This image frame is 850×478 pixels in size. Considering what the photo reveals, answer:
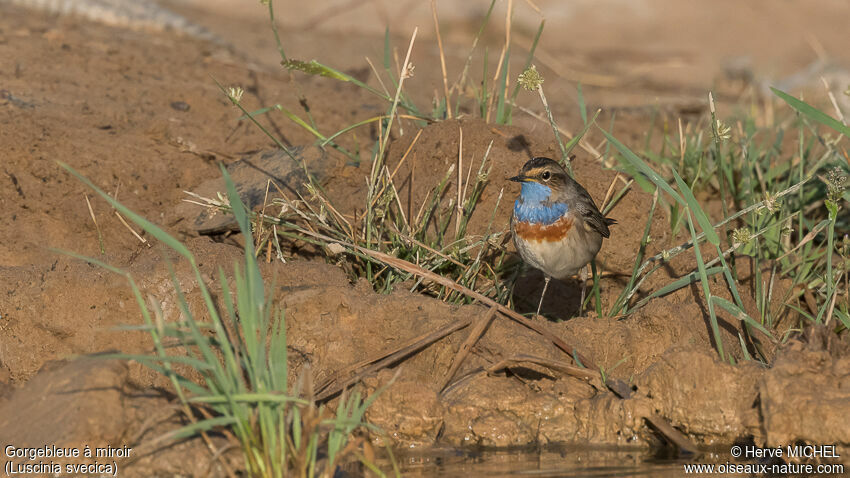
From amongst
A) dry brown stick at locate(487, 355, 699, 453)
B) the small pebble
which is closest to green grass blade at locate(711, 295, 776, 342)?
dry brown stick at locate(487, 355, 699, 453)

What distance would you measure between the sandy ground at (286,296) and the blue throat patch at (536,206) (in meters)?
0.48

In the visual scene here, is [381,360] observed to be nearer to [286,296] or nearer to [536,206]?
[286,296]

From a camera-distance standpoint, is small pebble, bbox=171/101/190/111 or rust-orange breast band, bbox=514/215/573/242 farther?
small pebble, bbox=171/101/190/111

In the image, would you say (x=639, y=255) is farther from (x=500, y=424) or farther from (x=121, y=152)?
(x=121, y=152)

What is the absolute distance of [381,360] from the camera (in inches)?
163

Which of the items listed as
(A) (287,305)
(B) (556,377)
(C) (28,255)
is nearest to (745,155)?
(B) (556,377)

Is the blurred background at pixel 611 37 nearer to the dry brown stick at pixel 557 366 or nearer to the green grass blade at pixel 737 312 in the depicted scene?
the green grass blade at pixel 737 312

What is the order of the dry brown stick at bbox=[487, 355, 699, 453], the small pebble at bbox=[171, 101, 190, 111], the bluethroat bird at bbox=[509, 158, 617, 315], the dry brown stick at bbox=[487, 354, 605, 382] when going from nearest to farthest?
the dry brown stick at bbox=[487, 355, 699, 453]
the dry brown stick at bbox=[487, 354, 605, 382]
the bluethroat bird at bbox=[509, 158, 617, 315]
the small pebble at bbox=[171, 101, 190, 111]

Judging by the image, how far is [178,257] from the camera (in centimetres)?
438

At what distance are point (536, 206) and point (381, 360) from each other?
122 cm

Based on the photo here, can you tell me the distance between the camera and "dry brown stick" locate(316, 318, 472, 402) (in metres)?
3.99

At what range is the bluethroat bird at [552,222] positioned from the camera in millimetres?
4820

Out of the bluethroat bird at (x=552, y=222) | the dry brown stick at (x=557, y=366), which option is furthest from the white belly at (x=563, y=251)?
the dry brown stick at (x=557, y=366)

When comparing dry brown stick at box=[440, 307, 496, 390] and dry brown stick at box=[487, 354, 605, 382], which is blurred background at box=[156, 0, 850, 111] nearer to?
dry brown stick at box=[440, 307, 496, 390]
